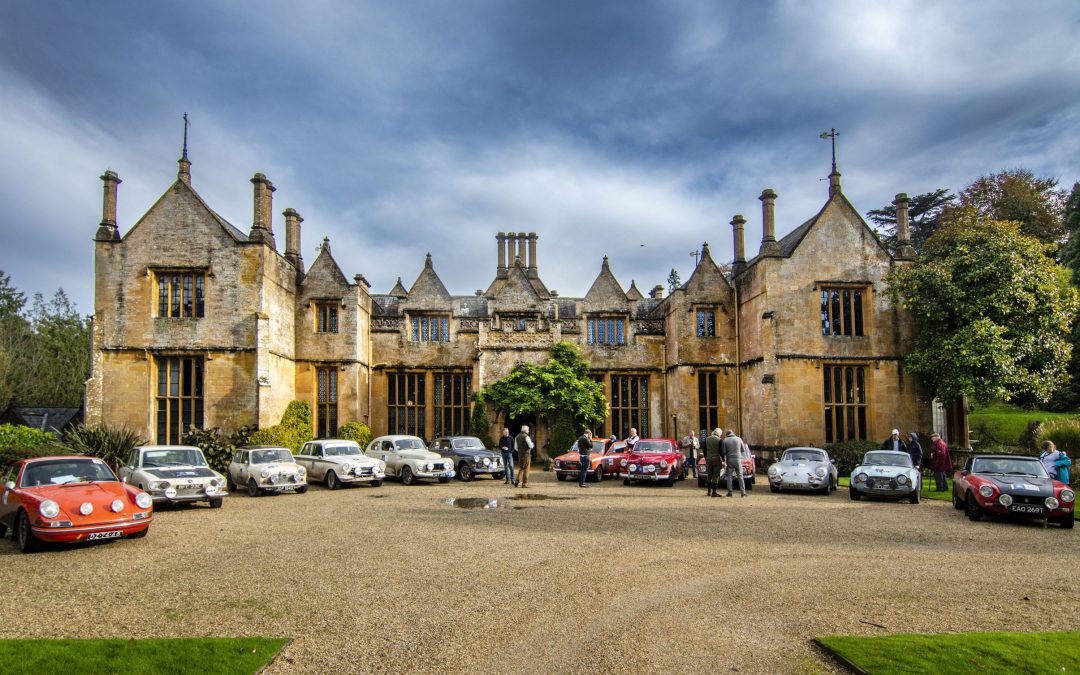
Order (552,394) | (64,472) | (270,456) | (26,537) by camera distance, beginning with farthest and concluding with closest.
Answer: (552,394) < (270,456) < (64,472) < (26,537)

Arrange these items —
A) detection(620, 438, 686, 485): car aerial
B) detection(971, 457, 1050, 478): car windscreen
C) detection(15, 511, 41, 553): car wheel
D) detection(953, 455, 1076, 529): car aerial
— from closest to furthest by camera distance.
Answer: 1. detection(15, 511, 41, 553): car wheel
2. detection(953, 455, 1076, 529): car aerial
3. detection(971, 457, 1050, 478): car windscreen
4. detection(620, 438, 686, 485): car aerial

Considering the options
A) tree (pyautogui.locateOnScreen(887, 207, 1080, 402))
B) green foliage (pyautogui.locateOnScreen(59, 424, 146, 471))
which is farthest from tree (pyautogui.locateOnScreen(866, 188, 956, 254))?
green foliage (pyautogui.locateOnScreen(59, 424, 146, 471))

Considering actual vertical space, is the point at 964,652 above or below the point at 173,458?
below

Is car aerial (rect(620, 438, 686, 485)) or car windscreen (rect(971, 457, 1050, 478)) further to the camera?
car aerial (rect(620, 438, 686, 485))

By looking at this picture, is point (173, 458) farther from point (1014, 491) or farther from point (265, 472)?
point (1014, 491)

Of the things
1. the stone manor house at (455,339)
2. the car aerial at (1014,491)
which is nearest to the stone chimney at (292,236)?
the stone manor house at (455,339)

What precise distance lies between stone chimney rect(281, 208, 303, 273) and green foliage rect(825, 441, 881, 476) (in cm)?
2281

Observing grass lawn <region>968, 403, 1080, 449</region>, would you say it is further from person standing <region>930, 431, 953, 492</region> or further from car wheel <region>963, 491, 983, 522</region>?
car wheel <region>963, 491, 983, 522</region>

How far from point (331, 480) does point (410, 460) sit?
7.99 ft

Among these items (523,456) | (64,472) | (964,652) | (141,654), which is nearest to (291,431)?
(523,456)

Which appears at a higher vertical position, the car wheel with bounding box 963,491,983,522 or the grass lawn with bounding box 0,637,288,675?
the grass lawn with bounding box 0,637,288,675

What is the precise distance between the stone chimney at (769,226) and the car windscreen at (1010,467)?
42.0ft

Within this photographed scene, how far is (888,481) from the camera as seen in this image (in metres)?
16.6

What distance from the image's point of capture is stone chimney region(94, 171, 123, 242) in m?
24.7
